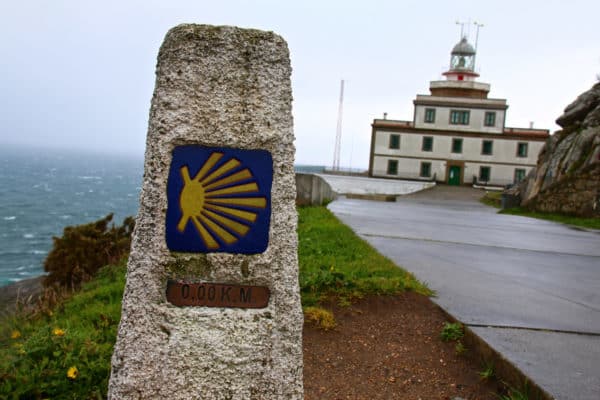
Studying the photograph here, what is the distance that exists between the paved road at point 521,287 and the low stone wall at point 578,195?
18.1 ft

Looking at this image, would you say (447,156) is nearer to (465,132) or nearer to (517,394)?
(465,132)

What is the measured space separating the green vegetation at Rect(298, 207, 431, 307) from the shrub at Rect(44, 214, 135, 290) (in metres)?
3.74

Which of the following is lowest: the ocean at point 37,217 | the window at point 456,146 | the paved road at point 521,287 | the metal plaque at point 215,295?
the ocean at point 37,217

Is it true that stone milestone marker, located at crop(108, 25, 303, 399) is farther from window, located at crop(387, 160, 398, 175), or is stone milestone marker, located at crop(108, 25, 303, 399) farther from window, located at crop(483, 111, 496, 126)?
window, located at crop(483, 111, 496, 126)

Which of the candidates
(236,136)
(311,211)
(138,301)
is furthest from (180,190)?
(311,211)

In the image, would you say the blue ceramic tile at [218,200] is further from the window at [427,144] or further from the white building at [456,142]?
the window at [427,144]

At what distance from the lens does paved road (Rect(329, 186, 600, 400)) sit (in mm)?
3514

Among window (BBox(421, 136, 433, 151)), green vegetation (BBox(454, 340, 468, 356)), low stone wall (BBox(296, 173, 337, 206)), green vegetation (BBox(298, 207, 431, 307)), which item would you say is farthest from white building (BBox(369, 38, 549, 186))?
green vegetation (BBox(454, 340, 468, 356))

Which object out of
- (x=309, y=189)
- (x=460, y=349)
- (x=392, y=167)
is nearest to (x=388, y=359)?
(x=460, y=349)

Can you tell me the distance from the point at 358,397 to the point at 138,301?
1.66 m

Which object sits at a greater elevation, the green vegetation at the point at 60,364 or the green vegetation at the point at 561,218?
the green vegetation at the point at 561,218

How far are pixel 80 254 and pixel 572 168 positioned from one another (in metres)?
16.3

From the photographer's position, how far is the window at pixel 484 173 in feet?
149

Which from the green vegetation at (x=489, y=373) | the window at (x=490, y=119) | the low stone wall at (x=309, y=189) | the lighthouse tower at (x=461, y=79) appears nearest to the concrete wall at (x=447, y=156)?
the window at (x=490, y=119)
